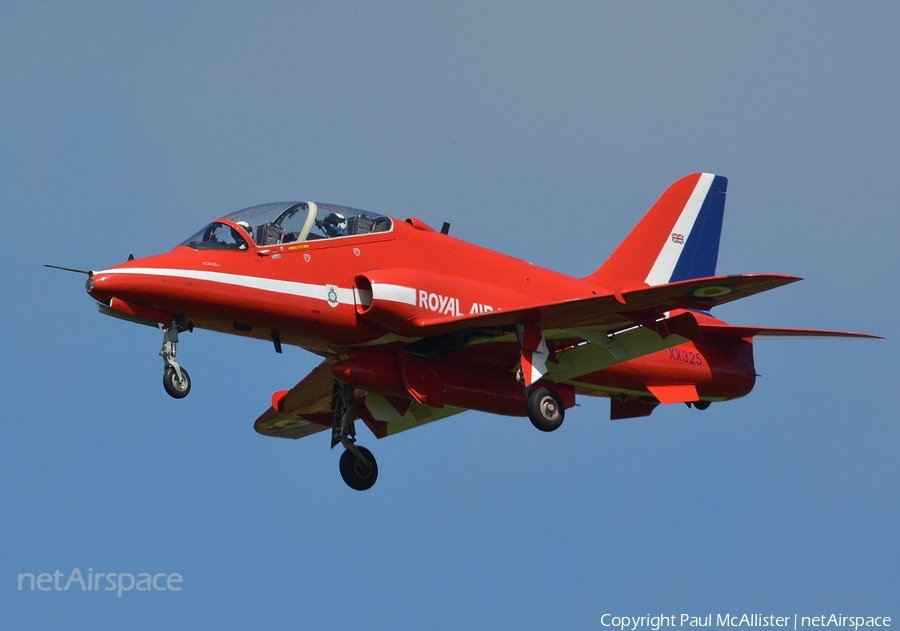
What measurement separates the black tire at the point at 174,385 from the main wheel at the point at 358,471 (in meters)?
6.02

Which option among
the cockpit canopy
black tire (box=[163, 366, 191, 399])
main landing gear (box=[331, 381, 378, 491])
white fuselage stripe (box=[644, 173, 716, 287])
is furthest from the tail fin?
black tire (box=[163, 366, 191, 399])

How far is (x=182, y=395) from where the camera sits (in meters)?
22.5

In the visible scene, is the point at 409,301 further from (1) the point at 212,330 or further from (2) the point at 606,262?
(2) the point at 606,262

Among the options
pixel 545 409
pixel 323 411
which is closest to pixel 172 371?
pixel 545 409

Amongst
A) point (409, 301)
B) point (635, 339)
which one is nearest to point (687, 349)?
point (635, 339)

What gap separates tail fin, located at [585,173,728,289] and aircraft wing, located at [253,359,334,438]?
6.17 m

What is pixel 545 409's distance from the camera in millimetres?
25000

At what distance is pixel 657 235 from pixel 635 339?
508cm

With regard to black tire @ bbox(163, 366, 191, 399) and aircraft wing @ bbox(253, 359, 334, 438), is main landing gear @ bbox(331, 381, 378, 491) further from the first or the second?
black tire @ bbox(163, 366, 191, 399)

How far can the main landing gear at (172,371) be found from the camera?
73.8 ft

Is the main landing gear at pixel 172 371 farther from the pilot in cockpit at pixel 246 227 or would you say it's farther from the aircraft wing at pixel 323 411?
the aircraft wing at pixel 323 411

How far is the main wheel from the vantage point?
2798cm

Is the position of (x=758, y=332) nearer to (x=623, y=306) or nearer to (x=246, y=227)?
(x=623, y=306)

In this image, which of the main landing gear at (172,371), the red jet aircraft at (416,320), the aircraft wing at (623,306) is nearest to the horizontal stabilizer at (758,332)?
the red jet aircraft at (416,320)
